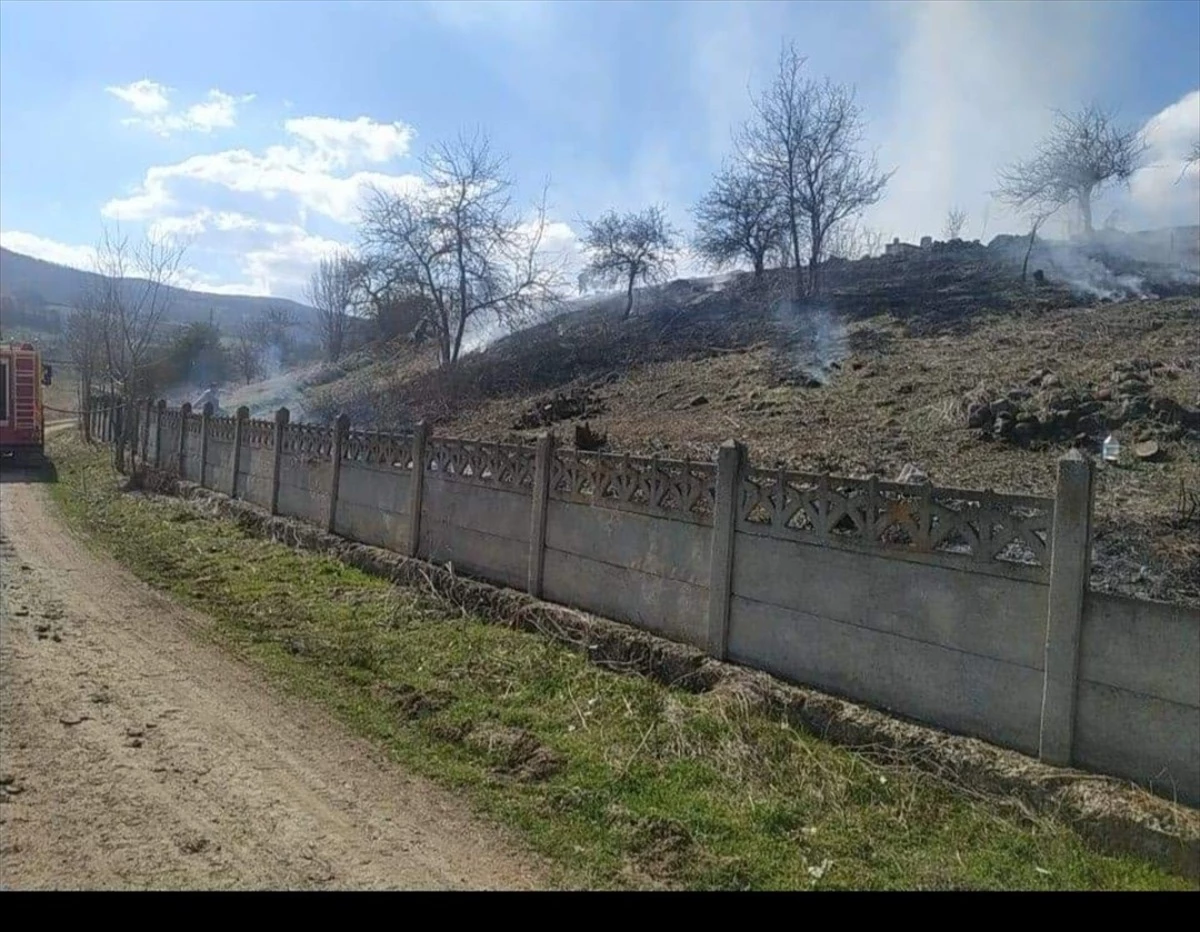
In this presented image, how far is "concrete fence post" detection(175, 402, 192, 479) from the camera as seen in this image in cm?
1708

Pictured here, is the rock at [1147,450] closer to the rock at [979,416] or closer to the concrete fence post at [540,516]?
the rock at [979,416]

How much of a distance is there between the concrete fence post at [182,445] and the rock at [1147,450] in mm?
15733

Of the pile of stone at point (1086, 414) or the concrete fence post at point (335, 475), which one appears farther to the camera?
the concrete fence post at point (335, 475)

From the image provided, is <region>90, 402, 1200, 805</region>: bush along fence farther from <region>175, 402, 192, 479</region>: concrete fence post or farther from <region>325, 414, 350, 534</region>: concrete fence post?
<region>175, 402, 192, 479</region>: concrete fence post

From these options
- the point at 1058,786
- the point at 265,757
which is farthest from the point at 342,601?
the point at 1058,786

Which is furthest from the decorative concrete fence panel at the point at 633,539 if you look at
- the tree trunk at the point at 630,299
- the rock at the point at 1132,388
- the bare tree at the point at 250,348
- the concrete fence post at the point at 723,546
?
the bare tree at the point at 250,348

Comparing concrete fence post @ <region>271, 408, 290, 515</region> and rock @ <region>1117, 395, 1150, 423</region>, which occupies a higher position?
rock @ <region>1117, 395, 1150, 423</region>

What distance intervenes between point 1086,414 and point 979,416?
1.17 m

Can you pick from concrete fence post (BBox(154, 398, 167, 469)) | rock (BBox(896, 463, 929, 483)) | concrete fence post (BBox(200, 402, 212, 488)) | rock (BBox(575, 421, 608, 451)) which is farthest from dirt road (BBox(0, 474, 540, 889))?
concrete fence post (BBox(154, 398, 167, 469))

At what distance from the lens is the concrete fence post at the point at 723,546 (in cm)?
577

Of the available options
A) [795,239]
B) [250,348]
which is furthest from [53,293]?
[795,239]

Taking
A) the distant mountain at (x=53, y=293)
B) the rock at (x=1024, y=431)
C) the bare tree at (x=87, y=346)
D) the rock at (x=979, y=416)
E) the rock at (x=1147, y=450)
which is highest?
the distant mountain at (x=53, y=293)

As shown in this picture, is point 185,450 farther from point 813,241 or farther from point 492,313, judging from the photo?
point 813,241

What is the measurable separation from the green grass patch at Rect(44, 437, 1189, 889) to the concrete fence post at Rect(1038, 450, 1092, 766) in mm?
415
